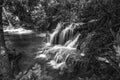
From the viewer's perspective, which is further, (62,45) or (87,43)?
(62,45)

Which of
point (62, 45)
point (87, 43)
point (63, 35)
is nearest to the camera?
point (87, 43)

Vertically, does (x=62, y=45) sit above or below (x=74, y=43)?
below

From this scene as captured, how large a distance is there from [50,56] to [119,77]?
169 inches

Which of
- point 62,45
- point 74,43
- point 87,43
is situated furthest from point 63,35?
point 87,43

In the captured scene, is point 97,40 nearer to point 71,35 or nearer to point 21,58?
point 71,35

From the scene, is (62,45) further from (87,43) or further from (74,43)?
(87,43)

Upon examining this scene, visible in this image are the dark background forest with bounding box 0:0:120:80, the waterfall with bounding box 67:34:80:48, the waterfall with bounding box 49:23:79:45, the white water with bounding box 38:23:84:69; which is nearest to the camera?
the dark background forest with bounding box 0:0:120:80

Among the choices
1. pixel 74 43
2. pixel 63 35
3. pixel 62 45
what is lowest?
pixel 62 45

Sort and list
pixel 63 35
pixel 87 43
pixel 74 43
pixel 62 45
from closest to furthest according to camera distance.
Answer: pixel 87 43 → pixel 74 43 → pixel 62 45 → pixel 63 35

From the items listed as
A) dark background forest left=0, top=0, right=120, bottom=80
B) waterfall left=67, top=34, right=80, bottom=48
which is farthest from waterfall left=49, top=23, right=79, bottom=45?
waterfall left=67, top=34, right=80, bottom=48

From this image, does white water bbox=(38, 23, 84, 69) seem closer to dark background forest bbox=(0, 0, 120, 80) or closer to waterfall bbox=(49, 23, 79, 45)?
waterfall bbox=(49, 23, 79, 45)

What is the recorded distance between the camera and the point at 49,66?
767 centimetres

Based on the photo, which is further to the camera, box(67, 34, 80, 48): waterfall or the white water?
box(67, 34, 80, 48): waterfall

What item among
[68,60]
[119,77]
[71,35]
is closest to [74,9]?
[71,35]
